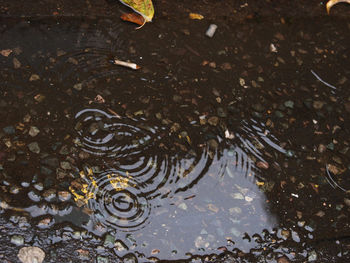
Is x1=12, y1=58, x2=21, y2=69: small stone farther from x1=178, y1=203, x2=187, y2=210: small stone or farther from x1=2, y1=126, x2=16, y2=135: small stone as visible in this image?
x1=178, y1=203, x2=187, y2=210: small stone

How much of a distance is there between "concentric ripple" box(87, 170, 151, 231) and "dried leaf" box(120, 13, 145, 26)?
98 cm

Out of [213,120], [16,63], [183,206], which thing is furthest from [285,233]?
[16,63]

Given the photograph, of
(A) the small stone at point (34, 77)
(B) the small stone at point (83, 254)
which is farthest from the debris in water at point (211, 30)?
(B) the small stone at point (83, 254)

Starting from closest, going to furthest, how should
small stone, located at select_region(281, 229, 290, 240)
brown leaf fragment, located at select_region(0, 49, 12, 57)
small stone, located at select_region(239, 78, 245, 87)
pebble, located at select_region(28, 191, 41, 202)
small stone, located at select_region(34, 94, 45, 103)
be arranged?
pebble, located at select_region(28, 191, 41, 202) < small stone, located at select_region(281, 229, 290, 240) < small stone, located at select_region(34, 94, 45, 103) < brown leaf fragment, located at select_region(0, 49, 12, 57) < small stone, located at select_region(239, 78, 245, 87)

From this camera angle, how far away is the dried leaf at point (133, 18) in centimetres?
253

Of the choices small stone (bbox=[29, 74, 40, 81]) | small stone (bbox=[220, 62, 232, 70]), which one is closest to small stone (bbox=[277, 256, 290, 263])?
small stone (bbox=[220, 62, 232, 70])

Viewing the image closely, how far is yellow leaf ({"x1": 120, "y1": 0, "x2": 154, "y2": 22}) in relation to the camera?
2.53 m

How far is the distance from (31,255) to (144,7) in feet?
4.94

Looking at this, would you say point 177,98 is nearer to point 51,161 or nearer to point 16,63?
point 51,161

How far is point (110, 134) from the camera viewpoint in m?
2.11

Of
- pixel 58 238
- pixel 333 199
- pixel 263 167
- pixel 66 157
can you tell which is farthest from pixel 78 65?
pixel 333 199

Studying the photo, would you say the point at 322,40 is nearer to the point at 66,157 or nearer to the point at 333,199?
the point at 333,199

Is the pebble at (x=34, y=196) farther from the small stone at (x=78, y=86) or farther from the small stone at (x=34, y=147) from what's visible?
the small stone at (x=78, y=86)

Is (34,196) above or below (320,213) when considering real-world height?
below
